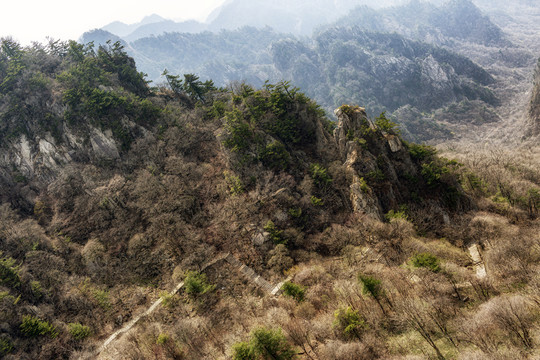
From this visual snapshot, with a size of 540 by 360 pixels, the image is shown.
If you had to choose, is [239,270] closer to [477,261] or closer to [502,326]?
[502,326]

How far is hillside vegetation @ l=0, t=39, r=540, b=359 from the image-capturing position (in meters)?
19.9

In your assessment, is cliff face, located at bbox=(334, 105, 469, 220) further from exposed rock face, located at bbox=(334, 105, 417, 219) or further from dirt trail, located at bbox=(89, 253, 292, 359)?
dirt trail, located at bbox=(89, 253, 292, 359)

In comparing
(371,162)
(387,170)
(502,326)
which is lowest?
(387,170)

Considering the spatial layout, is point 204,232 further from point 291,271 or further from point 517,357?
point 517,357

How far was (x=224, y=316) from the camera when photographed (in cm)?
2708

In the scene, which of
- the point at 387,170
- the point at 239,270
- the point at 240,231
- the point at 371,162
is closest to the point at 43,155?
the point at 240,231

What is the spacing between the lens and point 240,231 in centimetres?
3503

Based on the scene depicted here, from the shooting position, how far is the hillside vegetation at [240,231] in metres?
19.9

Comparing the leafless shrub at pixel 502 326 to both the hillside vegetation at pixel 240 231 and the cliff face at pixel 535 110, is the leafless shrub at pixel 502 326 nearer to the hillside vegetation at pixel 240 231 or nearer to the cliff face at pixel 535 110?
the hillside vegetation at pixel 240 231

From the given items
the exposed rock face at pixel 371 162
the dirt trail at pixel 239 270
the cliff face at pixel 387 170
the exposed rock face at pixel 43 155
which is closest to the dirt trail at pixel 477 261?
the cliff face at pixel 387 170

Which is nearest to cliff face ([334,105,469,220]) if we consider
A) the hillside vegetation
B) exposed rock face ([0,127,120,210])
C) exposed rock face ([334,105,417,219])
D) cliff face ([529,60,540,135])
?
exposed rock face ([334,105,417,219])

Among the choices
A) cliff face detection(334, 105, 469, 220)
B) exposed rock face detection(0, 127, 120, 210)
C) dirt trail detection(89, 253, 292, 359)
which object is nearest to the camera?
dirt trail detection(89, 253, 292, 359)

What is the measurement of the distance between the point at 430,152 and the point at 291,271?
97.2 ft

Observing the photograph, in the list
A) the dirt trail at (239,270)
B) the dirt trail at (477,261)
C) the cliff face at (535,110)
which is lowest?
the cliff face at (535,110)
